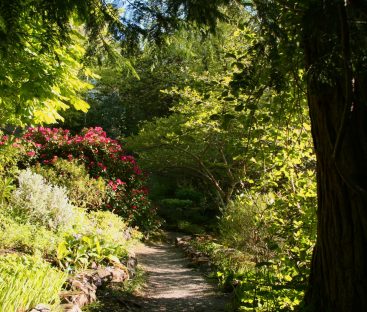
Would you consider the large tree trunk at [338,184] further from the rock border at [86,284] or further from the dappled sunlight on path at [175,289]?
the dappled sunlight on path at [175,289]

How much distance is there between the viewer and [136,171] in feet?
38.3

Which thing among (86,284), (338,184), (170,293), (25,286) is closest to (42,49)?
(25,286)

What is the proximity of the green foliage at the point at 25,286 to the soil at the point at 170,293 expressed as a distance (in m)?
0.66

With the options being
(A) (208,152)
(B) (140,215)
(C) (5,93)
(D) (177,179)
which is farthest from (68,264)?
(D) (177,179)

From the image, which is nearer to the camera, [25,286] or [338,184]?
[338,184]

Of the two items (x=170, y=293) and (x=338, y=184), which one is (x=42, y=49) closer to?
(x=338, y=184)

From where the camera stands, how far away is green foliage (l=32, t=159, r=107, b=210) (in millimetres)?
8812

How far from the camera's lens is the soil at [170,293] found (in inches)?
175

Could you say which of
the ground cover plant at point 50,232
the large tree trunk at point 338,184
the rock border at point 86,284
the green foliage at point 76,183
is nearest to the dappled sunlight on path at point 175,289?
the rock border at point 86,284

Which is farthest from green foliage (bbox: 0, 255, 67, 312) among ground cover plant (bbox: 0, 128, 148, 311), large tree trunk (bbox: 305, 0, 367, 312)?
large tree trunk (bbox: 305, 0, 367, 312)

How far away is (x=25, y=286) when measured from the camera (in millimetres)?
2967

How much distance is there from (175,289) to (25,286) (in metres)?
3.12

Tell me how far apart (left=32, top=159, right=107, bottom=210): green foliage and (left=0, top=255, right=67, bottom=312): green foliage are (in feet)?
16.1

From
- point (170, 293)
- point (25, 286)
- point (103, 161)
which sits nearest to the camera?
point (25, 286)
